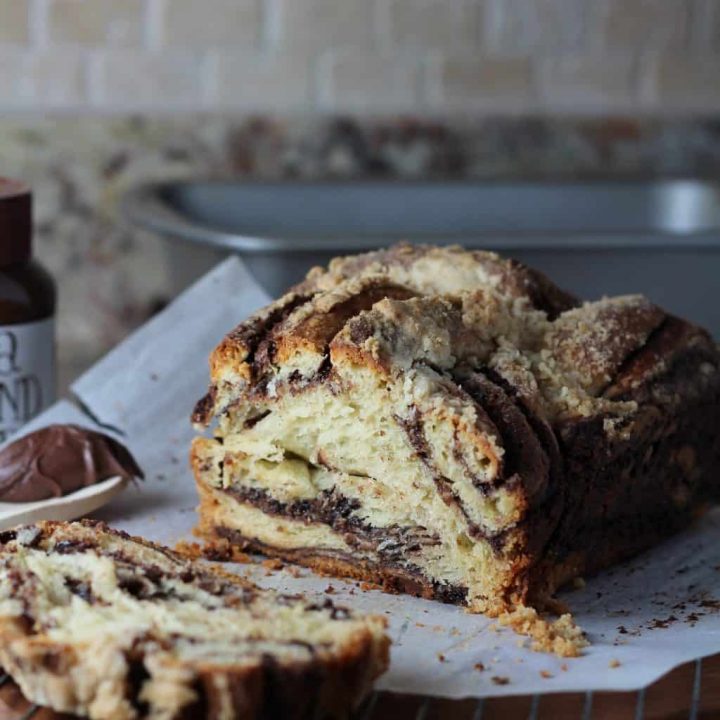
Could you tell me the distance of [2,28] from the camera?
12.9 feet

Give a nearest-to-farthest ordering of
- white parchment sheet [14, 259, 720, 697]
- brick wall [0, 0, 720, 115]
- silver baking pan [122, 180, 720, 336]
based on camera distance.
Result: 1. white parchment sheet [14, 259, 720, 697]
2. silver baking pan [122, 180, 720, 336]
3. brick wall [0, 0, 720, 115]

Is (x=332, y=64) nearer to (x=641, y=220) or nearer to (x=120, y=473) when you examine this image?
(x=641, y=220)

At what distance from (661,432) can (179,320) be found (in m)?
1.10

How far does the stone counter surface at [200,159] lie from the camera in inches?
158

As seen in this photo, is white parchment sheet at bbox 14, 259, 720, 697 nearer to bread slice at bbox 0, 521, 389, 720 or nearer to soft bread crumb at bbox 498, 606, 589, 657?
soft bread crumb at bbox 498, 606, 589, 657

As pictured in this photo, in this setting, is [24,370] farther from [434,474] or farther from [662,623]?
[662,623]

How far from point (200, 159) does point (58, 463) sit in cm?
174

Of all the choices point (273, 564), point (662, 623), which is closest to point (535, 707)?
point (662, 623)

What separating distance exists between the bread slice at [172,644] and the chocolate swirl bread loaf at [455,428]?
1.17 feet

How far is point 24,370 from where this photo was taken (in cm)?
279

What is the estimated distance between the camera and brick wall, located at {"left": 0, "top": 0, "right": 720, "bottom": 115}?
3.96 meters

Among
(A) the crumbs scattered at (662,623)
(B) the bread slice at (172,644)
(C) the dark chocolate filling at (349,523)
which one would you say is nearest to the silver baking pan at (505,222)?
(C) the dark chocolate filling at (349,523)

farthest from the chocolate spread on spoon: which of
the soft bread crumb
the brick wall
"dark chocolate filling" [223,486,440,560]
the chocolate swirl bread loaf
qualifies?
the brick wall

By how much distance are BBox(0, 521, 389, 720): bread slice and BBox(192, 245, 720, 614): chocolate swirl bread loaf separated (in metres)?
0.36
